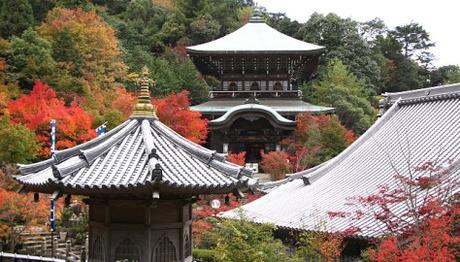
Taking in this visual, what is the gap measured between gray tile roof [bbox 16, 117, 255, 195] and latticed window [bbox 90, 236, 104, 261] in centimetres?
86

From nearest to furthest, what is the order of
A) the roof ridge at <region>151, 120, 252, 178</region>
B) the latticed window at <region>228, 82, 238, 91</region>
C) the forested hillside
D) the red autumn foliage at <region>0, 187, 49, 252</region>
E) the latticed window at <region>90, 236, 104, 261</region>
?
the roof ridge at <region>151, 120, 252, 178</region> < the latticed window at <region>90, 236, 104, 261</region> < the red autumn foliage at <region>0, 187, 49, 252</region> < the forested hillside < the latticed window at <region>228, 82, 238, 91</region>

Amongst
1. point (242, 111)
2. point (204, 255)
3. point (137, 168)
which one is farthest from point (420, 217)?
point (242, 111)

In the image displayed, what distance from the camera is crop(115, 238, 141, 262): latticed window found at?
25.1 ft

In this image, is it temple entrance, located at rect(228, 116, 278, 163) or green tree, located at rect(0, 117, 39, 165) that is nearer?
green tree, located at rect(0, 117, 39, 165)

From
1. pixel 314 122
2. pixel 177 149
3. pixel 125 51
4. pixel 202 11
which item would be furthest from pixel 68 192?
pixel 202 11

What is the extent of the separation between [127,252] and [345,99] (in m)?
32.8

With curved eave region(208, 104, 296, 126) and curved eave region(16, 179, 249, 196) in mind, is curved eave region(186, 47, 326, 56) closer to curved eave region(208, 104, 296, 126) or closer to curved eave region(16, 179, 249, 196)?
curved eave region(208, 104, 296, 126)

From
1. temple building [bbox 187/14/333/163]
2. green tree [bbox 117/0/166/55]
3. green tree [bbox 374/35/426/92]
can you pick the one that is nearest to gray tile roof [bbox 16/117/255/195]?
temple building [bbox 187/14/333/163]

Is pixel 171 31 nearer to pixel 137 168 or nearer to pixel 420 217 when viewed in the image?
pixel 420 217

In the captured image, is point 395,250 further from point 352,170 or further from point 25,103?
point 25,103

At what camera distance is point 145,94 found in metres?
8.22

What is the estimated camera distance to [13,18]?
123 feet

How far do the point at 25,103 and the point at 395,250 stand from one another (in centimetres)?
1942

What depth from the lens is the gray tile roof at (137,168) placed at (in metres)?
7.11
